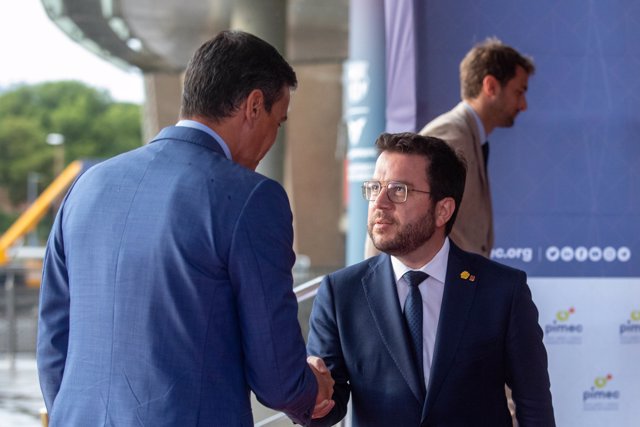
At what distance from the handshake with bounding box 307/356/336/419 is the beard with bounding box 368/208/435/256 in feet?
1.31

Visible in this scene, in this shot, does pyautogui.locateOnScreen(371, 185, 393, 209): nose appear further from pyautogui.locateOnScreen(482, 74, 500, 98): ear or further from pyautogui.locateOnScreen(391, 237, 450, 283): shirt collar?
pyautogui.locateOnScreen(482, 74, 500, 98): ear

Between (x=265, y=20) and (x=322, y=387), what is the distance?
13027 millimetres

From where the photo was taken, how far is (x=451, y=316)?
2908 millimetres

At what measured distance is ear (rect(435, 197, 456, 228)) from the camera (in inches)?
122

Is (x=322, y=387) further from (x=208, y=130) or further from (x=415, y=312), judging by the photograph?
(x=208, y=130)

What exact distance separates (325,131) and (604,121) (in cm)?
2571

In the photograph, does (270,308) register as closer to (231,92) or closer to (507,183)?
(231,92)

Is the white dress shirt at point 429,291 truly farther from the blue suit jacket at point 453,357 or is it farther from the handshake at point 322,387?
the handshake at point 322,387

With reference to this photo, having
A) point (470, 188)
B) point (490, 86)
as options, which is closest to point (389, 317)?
Result: point (470, 188)

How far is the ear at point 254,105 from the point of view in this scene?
251cm

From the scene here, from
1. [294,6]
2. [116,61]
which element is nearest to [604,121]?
[294,6]

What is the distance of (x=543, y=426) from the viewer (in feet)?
9.61

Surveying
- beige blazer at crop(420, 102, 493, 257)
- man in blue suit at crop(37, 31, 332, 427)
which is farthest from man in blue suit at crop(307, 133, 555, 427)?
beige blazer at crop(420, 102, 493, 257)

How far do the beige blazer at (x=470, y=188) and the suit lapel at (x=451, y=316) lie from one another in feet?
4.73
